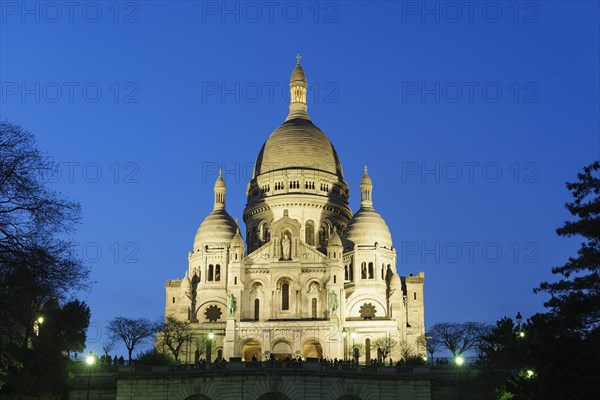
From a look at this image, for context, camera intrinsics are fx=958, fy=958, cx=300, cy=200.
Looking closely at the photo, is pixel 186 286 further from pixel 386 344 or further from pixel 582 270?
pixel 582 270

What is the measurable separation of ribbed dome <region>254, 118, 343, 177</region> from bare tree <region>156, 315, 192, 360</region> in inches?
1163

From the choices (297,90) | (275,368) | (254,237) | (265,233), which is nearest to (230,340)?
(265,233)

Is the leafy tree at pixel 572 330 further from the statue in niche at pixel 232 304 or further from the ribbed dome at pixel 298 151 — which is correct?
the ribbed dome at pixel 298 151

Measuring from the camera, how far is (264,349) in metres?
104

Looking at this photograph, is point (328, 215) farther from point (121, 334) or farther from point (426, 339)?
point (121, 334)

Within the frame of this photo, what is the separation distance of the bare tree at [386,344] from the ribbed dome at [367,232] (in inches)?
640

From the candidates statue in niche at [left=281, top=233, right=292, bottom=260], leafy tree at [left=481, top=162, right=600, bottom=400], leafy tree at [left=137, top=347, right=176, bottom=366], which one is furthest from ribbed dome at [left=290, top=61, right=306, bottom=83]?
leafy tree at [left=481, top=162, right=600, bottom=400]

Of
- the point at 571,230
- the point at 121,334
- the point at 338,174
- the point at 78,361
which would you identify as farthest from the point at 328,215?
the point at 571,230

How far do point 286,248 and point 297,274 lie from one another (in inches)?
136

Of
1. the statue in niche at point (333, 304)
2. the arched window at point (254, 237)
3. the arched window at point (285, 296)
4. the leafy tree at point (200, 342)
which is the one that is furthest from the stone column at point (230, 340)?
the arched window at point (254, 237)

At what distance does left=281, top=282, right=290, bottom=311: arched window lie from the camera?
11169 cm

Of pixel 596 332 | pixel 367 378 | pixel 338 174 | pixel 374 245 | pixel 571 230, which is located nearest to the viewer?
pixel 596 332

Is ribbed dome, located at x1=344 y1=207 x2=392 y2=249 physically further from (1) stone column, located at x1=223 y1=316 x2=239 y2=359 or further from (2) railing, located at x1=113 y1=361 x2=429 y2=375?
(2) railing, located at x1=113 y1=361 x2=429 y2=375

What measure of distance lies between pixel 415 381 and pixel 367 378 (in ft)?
12.1
